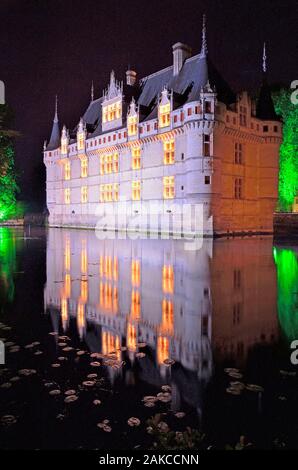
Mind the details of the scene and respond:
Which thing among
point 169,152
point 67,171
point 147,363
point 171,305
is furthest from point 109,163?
point 147,363

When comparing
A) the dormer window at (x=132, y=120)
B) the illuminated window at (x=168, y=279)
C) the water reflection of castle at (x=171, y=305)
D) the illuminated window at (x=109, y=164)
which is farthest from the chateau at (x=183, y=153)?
the water reflection of castle at (x=171, y=305)

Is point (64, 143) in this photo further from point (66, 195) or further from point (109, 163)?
point (109, 163)

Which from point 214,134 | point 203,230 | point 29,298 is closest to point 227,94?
point 214,134

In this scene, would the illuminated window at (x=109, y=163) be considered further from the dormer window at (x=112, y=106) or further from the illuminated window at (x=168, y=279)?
the illuminated window at (x=168, y=279)

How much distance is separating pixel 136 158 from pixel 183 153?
7.90 meters

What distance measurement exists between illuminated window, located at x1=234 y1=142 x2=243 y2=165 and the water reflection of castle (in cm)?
2264

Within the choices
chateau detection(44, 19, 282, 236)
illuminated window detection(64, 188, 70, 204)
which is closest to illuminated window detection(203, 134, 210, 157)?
chateau detection(44, 19, 282, 236)

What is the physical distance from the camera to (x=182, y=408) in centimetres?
425

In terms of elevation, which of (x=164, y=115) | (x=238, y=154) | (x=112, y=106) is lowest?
(x=238, y=154)

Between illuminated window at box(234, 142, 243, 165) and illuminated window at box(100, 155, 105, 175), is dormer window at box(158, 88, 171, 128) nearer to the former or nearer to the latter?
illuminated window at box(234, 142, 243, 165)

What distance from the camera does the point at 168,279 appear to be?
12023 mm

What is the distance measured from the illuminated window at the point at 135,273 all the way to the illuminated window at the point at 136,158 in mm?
26646

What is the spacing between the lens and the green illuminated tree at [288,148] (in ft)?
140

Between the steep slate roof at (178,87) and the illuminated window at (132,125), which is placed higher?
the steep slate roof at (178,87)
